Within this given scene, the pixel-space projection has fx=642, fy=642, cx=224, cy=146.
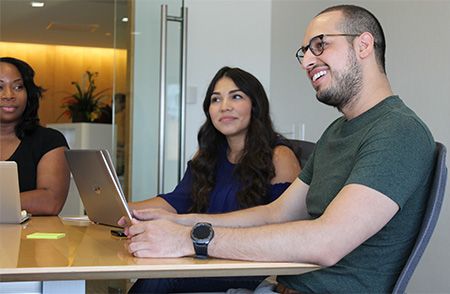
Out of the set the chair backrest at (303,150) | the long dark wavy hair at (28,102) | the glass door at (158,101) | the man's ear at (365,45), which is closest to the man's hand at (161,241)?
the man's ear at (365,45)

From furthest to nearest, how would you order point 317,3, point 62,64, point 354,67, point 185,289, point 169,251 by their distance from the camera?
point 62,64 < point 317,3 < point 185,289 < point 354,67 < point 169,251

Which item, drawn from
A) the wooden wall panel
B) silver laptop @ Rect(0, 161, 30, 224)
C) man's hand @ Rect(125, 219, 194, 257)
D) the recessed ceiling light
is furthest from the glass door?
the wooden wall panel

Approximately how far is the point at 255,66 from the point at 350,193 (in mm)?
3446

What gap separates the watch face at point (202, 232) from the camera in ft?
4.91

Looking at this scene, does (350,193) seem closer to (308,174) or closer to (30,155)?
(308,174)

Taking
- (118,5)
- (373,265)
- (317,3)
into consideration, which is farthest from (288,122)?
(373,265)

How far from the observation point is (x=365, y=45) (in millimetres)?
1745

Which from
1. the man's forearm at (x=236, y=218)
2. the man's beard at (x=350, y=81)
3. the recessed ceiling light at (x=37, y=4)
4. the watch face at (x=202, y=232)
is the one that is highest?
the recessed ceiling light at (x=37, y=4)

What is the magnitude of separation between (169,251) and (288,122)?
10.3 feet

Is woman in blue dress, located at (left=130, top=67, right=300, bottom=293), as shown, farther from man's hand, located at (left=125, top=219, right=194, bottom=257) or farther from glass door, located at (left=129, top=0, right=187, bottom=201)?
glass door, located at (left=129, top=0, right=187, bottom=201)

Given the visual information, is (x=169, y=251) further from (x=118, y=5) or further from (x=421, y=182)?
(x=118, y=5)

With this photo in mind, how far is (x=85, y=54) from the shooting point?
34.3 ft

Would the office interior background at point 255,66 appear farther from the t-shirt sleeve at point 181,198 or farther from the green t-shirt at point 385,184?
the green t-shirt at point 385,184

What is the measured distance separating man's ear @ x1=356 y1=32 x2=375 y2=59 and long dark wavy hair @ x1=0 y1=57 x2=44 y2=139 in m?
1.55
